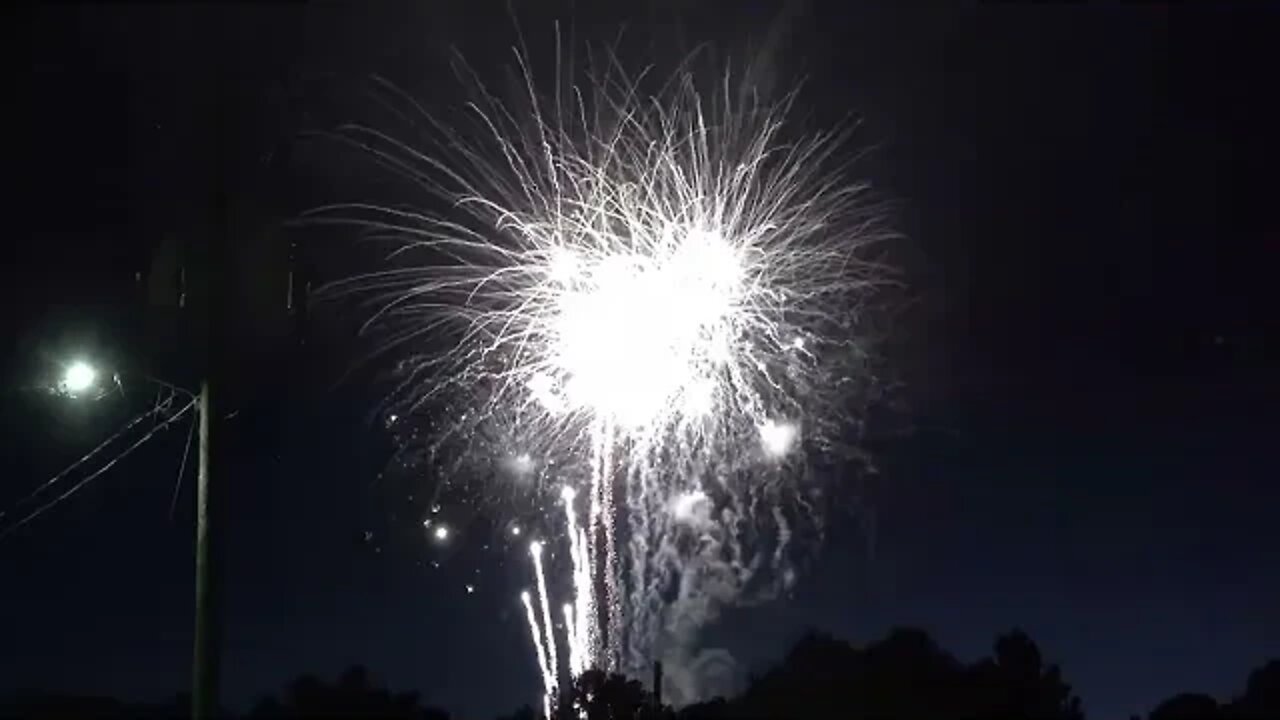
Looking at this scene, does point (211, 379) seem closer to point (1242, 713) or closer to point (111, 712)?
point (111, 712)

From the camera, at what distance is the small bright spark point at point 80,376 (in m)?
10.6

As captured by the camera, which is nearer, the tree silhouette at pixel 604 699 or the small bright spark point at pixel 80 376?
the small bright spark point at pixel 80 376

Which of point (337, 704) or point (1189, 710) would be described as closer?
point (337, 704)

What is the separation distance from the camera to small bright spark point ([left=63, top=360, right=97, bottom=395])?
10648 mm

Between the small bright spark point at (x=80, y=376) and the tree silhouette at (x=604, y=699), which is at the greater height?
the tree silhouette at (x=604, y=699)

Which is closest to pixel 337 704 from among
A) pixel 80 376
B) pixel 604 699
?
pixel 80 376

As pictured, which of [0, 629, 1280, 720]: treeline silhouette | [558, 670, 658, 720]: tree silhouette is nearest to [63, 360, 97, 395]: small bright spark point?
[0, 629, 1280, 720]: treeline silhouette

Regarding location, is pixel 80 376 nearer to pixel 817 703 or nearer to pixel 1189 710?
pixel 817 703

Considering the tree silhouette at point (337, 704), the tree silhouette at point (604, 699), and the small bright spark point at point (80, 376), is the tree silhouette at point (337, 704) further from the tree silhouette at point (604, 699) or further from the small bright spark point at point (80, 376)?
the tree silhouette at point (604, 699)

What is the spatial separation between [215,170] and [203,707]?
3.55m

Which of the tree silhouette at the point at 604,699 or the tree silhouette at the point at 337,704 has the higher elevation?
the tree silhouette at the point at 604,699

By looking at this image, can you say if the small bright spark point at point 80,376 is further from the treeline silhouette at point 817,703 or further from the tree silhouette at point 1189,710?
the tree silhouette at point 1189,710

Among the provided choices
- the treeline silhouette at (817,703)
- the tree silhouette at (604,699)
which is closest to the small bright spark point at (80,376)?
the treeline silhouette at (817,703)

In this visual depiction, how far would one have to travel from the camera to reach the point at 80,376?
35.0 ft
